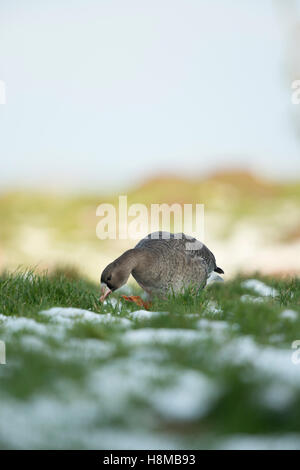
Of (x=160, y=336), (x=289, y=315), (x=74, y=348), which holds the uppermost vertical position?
(x=289, y=315)

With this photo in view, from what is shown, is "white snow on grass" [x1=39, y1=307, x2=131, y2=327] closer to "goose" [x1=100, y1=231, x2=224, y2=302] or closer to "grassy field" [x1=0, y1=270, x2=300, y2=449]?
"grassy field" [x1=0, y1=270, x2=300, y2=449]

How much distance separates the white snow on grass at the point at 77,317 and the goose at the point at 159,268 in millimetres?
1134

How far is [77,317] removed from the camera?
588cm

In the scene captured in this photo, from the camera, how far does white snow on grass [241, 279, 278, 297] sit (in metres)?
9.41

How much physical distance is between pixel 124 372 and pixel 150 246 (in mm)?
3883

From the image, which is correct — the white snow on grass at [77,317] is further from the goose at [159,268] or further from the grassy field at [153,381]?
the goose at [159,268]

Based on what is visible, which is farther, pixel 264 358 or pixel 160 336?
pixel 160 336

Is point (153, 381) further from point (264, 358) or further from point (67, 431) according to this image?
point (264, 358)

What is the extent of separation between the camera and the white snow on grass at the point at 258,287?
9406 millimetres

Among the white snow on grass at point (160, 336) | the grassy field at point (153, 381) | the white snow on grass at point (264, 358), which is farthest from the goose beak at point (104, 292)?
the white snow on grass at point (264, 358)

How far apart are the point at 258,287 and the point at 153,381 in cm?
629

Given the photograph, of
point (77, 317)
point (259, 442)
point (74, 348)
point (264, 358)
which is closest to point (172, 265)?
point (77, 317)

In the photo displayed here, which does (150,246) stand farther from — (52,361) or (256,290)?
(52,361)
